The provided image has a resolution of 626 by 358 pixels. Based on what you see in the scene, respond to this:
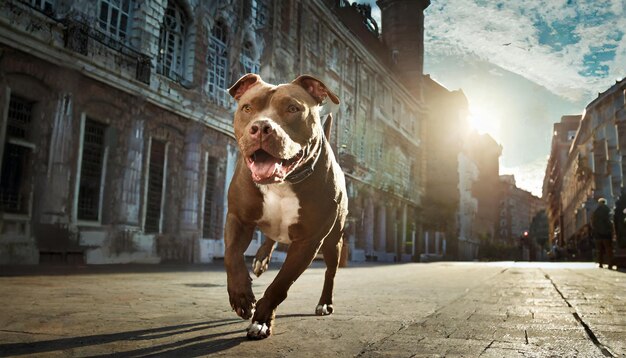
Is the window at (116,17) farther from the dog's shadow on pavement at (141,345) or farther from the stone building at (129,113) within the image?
the dog's shadow on pavement at (141,345)

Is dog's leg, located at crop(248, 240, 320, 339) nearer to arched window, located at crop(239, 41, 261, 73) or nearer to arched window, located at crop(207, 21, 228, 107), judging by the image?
arched window, located at crop(207, 21, 228, 107)

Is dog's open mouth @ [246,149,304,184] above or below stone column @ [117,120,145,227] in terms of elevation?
below

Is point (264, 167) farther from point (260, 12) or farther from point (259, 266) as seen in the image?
point (260, 12)

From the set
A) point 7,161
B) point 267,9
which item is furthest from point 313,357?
point 267,9

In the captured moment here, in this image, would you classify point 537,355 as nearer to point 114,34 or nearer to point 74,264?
point 74,264

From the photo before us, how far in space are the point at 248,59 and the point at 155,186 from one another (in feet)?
22.4

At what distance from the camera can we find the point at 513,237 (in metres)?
108

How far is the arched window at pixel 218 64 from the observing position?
17573 mm

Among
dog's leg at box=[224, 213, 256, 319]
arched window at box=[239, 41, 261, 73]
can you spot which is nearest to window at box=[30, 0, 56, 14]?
arched window at box=[239, 41, 261, 73]

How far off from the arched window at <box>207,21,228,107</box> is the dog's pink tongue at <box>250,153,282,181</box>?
1513 cm

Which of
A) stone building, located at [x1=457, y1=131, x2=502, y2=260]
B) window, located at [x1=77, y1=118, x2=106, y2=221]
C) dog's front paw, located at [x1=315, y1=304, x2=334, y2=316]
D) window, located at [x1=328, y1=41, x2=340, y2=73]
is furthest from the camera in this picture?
stone building, located at [x1=457, y1=131, x2=502, y2=260]

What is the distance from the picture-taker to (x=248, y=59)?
19625 mm

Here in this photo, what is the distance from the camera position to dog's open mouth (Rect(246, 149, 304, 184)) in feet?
8.87

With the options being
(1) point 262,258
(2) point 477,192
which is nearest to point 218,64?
(1) point 262,258
